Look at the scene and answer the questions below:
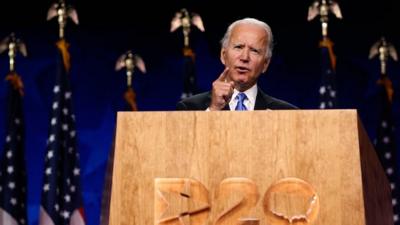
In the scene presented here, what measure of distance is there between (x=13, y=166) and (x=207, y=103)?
3.45 m

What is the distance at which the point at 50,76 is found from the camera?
23.5ft

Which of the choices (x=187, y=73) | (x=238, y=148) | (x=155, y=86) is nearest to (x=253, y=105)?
(x=238, y=148)

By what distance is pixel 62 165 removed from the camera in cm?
629

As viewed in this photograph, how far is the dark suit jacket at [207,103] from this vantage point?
315 cm

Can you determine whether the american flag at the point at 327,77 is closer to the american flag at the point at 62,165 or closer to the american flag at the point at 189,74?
the american flag at the point at 189,74

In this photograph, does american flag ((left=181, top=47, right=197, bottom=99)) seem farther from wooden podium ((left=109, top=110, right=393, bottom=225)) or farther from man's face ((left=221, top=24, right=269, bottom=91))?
wooden podium ((left=109, top=110, right=393, bottom=225))

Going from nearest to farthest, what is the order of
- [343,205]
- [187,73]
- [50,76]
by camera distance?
[343,205] < [187,73] < [50,76]

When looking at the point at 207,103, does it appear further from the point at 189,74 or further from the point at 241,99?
the point at 189,74

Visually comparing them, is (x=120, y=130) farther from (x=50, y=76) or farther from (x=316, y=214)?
(x=50, y=76)

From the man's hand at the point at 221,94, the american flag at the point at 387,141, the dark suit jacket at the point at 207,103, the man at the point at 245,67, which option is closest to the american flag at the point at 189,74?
the american flag at the point at 387,141

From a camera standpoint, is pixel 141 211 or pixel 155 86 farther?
pixel 155 86

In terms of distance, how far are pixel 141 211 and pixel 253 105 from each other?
1032 millimetres

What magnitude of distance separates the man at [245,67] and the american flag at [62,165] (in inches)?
120

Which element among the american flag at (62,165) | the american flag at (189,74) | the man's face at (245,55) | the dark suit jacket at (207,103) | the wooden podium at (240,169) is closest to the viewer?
the wooden podium at (240,169)
